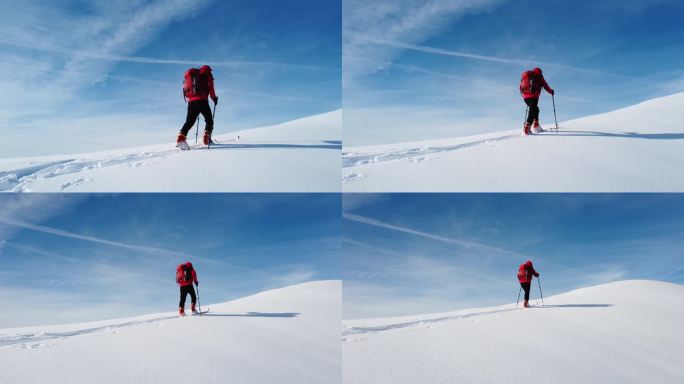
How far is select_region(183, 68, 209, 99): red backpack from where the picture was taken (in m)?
8.11

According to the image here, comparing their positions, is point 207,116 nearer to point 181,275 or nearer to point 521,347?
point 181,275

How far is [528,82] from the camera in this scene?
9.08 m

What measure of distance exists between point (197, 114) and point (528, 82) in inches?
255

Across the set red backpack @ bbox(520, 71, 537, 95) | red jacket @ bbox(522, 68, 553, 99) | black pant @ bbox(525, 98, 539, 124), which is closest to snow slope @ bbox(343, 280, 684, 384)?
black pant @ bbox(525, 98, 539, 124)

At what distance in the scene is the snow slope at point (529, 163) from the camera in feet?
22.5

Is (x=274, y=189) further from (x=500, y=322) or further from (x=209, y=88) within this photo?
(x=500, y=322)

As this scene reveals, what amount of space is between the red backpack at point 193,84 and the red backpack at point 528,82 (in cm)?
624

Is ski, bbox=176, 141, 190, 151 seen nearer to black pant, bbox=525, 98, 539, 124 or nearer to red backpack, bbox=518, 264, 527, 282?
black pant, bbox=525, 98, 539, 124

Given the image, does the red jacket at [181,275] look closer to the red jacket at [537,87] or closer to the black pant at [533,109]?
the black pant at [533,109]

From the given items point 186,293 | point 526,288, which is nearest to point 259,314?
point 186,293

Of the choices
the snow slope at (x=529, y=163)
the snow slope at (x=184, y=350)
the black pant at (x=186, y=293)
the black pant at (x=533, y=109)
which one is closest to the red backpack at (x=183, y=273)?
the black pant at (x=186, y=293)

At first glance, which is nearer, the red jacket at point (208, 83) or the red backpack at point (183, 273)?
the red jacket at point (208, 83)

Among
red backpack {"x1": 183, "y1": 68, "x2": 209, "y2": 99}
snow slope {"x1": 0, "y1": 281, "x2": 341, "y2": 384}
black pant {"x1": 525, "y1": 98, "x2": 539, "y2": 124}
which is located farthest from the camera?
black pant {"x1": 525, "y1": 98, "x2": 539, "y2": 124}

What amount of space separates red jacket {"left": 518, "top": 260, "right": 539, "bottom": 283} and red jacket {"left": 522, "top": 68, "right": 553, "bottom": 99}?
4.43 metres
